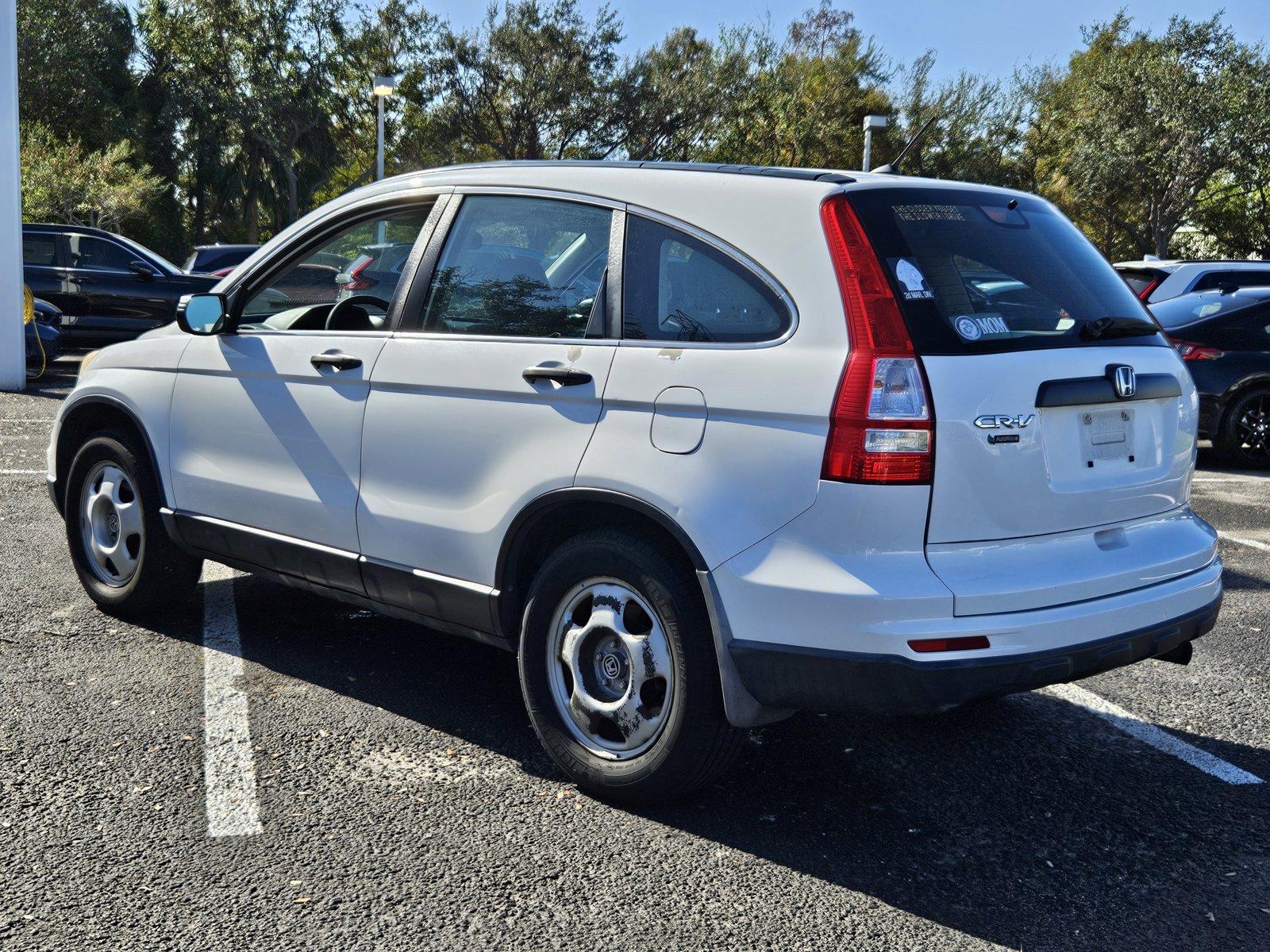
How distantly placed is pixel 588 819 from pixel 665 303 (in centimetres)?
144

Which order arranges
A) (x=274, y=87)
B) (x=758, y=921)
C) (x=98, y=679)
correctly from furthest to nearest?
(x=274, y=87)
(x=98, y=679)
(x=758, y=921)

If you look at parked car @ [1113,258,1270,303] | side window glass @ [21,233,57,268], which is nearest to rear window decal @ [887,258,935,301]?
parked car @ [1113,258,1270,303]

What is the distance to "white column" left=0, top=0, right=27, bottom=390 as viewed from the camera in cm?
1289

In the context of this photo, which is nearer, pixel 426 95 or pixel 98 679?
pixel 98 679

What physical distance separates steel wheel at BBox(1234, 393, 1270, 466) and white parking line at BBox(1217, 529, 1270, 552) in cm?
355

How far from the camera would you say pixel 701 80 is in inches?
1877

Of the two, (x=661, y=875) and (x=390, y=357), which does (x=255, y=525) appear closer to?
(x=390, y=357)

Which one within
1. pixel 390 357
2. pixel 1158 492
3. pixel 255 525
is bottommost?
pixel 255 525

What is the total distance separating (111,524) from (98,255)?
42.3 ft

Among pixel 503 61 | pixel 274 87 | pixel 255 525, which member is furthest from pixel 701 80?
pixel 255 525

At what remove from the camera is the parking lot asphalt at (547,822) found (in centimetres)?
295

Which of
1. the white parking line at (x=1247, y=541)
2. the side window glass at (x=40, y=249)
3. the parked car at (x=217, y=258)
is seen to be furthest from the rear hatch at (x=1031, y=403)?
the parked car at (x=217, y=258)

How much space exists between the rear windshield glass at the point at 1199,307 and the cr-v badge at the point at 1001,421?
29.4 ft

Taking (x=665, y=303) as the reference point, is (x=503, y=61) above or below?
above
